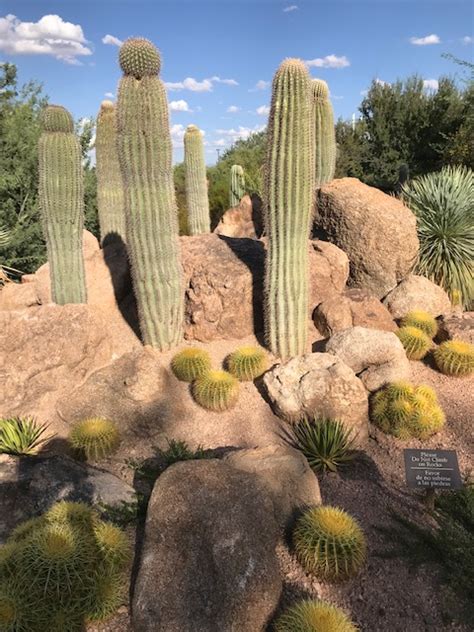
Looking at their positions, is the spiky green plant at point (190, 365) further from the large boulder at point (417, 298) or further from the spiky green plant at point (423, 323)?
the large boulder at point (417, 298)

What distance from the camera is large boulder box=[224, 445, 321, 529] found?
3.21m

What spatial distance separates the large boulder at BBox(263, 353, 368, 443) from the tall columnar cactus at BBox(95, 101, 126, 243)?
4.38 meters

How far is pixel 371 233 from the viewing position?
7.16 metres

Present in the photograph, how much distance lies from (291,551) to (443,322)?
177 inches

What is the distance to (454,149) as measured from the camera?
1702 cm

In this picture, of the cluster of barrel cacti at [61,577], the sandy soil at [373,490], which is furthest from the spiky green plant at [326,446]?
the cluster of barrel cacti at [61,577]

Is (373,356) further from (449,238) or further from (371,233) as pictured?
(449,238)

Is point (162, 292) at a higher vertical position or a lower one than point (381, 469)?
higher

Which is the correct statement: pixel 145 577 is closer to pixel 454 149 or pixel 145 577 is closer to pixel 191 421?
pixel 191 421

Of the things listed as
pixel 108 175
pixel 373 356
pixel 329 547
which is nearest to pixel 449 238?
pixel 373 356

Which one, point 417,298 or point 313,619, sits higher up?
point 417,298

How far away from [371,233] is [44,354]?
4976 millimetres

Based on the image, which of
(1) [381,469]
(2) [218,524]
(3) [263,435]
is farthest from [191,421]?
(2) [218,524]

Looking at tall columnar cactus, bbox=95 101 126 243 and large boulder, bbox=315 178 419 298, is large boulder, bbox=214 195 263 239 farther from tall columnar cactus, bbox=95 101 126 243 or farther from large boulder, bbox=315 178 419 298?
large boulder, bbox=315 178 419 298
